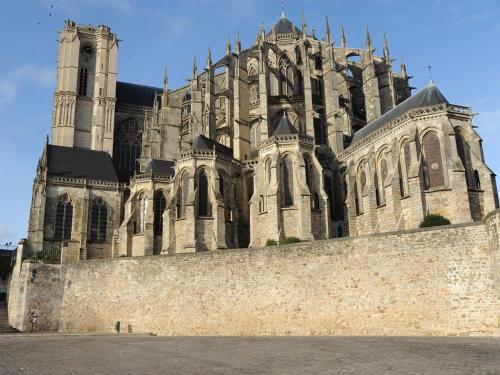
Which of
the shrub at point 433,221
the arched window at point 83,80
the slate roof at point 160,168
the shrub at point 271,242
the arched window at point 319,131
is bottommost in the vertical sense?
the shrub at point 271,242

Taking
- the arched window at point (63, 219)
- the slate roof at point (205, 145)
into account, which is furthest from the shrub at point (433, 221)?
the arched window at point (63, 219)

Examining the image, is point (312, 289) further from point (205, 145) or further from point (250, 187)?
point (205, 145)

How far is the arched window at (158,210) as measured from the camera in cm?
3372

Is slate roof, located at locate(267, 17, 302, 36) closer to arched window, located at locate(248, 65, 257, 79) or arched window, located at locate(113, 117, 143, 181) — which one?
arched window, located at locate(248, 65, 257, 79)

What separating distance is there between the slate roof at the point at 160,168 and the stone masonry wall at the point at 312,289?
10905mm

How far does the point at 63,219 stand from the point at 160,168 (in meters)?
8.04

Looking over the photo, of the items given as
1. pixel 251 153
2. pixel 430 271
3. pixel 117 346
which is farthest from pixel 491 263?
pixel 251 153

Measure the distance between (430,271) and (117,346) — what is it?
36.6ft

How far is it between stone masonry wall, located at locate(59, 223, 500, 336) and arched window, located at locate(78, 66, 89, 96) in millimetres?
29913

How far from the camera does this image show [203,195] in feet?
101

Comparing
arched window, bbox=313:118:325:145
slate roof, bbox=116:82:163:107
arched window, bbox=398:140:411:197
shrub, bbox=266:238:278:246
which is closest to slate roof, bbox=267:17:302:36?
arched window, bbox=313:118:325:145

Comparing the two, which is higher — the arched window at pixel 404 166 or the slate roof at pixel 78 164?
the slate roof at pixel 78 164

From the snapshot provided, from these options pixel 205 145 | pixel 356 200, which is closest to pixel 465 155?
pixel 356 200

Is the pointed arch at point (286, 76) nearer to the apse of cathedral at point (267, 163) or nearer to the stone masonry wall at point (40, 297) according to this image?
the apse of cathedral at point (267, 163)
